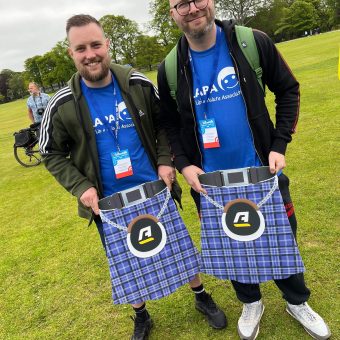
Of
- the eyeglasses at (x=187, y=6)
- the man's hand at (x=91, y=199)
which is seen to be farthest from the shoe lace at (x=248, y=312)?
the eyeglasses at (x=187, y=6)

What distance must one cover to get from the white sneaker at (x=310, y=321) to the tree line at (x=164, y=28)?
56.9 meters

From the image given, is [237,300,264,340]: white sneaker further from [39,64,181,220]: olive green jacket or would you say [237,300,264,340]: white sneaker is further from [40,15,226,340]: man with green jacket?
[39,64,181,220]: olive green jacket

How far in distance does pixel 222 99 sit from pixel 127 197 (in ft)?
2.73

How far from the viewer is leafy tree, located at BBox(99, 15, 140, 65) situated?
208 ft

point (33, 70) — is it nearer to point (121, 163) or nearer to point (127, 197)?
point (121, 163)

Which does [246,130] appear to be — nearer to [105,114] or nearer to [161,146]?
A: [161,146]

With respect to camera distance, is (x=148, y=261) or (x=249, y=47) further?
(x=148, y=261)

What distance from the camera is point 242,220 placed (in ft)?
7.34

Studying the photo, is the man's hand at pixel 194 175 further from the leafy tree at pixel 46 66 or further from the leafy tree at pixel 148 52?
the leafy tree at pixel 46 66

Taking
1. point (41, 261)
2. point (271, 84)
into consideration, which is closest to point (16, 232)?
point (41, 261)

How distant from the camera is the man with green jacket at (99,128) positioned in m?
2.27

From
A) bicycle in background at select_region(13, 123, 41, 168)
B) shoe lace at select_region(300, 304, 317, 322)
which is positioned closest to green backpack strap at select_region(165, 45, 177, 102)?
shoe lace at select_region(300, 304, 317, 322)

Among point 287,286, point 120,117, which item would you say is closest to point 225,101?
point 120,117

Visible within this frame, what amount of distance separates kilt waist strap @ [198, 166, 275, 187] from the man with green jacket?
36cm
